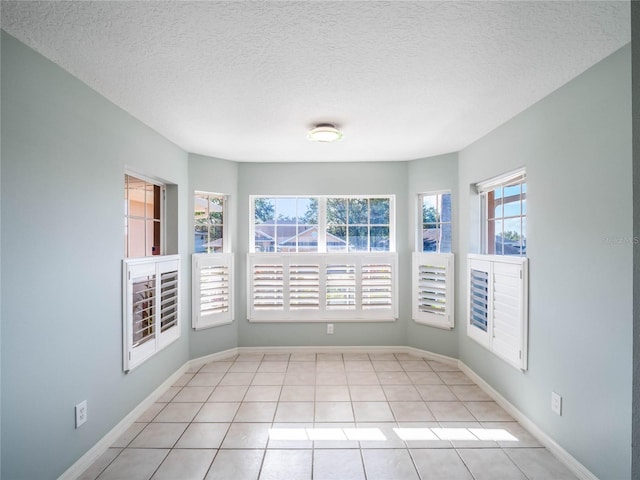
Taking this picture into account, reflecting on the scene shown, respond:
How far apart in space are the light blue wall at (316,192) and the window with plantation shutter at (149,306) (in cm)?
93

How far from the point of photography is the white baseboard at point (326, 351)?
6.32ft

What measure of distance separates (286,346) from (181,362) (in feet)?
3.98

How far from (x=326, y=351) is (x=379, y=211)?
1892mm

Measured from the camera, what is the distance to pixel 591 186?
1.83 metres

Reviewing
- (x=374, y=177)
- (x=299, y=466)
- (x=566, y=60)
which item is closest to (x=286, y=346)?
(x=299, y=466)

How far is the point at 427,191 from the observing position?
377cm

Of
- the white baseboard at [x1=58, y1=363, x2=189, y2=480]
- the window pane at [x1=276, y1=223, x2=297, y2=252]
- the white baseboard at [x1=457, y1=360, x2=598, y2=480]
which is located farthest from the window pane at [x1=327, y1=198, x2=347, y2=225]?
the white baseboard at [x1=58, y1=363, x2=189, y2=480]

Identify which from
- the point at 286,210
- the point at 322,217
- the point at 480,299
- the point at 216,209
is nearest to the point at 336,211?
the point at 322,217

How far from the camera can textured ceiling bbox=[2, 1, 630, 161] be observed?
1.37m

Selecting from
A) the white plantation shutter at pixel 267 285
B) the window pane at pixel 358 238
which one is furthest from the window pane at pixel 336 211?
the white plantation shutter at pixel 267 285

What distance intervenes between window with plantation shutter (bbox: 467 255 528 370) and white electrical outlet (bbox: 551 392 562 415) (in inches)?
11.5

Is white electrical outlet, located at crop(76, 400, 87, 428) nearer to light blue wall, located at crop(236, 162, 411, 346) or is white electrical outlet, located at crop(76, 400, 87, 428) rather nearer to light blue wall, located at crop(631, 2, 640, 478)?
light blue wall, located at crop(236, 162, 411, 346)

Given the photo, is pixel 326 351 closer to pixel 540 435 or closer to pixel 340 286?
pixel 340 286

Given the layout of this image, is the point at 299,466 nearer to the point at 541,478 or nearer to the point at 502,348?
the point at 541,478
